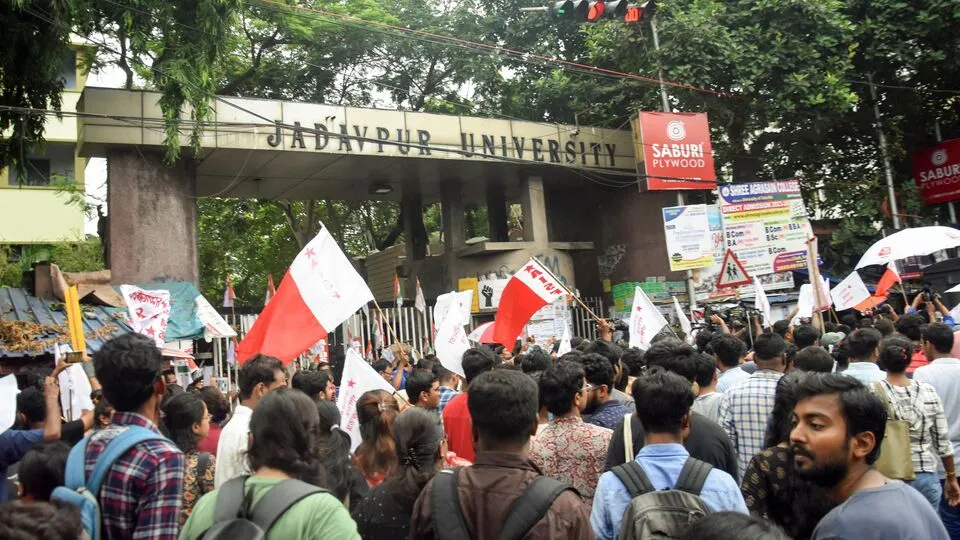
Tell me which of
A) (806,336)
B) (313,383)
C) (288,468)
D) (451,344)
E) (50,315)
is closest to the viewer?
(288,468)

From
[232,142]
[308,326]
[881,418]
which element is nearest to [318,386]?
[308,326]

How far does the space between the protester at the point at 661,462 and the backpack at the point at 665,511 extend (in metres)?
0.05

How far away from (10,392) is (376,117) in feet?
35.3

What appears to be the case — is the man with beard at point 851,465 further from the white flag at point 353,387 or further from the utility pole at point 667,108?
the utility pole at point 667,108

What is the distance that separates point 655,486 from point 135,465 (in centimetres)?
185

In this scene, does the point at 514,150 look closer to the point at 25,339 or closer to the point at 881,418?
the point at 25,339

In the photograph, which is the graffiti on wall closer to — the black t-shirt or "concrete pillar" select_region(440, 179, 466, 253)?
"concrete pillar" select_region(440, 179, 466, 253)

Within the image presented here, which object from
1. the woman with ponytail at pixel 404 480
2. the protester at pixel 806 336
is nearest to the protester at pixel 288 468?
the woman with ponytail at pixel 404 480

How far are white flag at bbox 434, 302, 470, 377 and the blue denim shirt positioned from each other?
14.7ft

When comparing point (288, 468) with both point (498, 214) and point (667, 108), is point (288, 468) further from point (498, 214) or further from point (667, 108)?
point (498, 214)

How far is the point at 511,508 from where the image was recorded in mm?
2570

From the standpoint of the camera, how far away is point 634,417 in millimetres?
3803

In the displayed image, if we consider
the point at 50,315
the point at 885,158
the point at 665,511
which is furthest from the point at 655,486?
the point at 885,158

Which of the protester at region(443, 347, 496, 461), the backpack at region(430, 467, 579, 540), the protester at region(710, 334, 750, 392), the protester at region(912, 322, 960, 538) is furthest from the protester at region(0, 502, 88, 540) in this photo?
the protester at region(912, 322, 960, 538)
